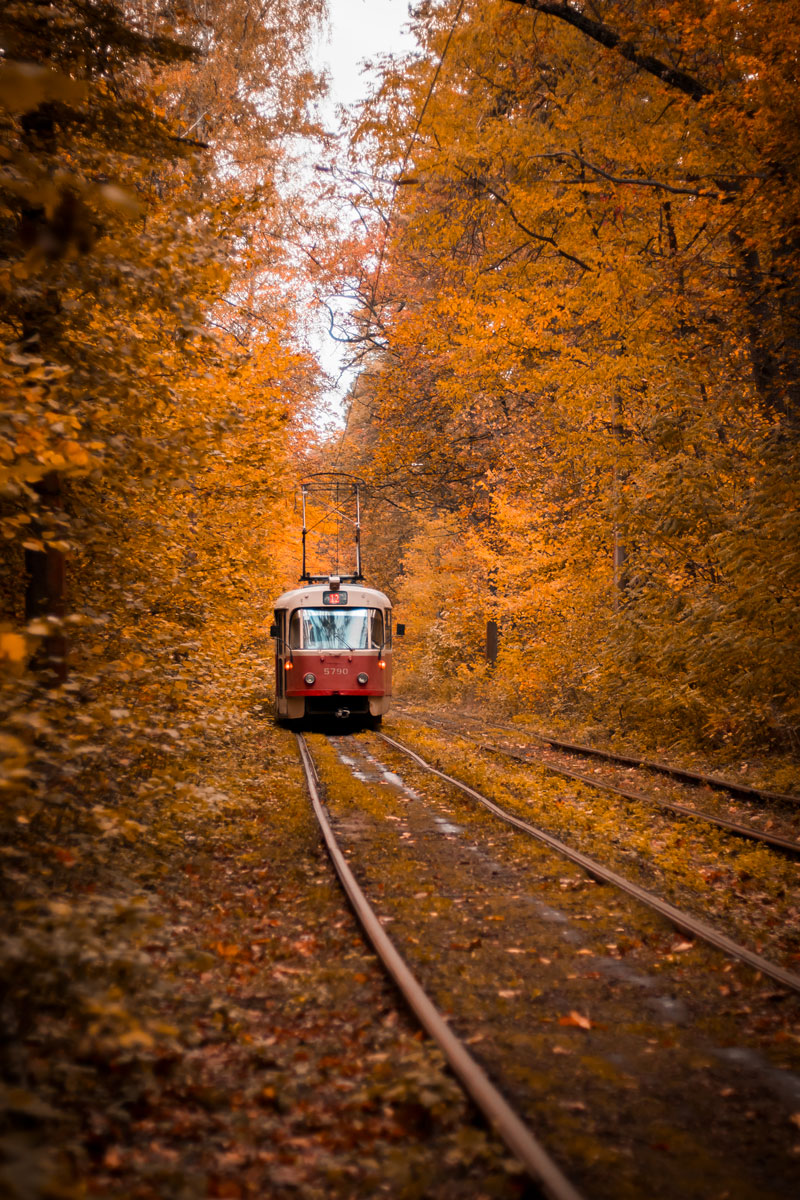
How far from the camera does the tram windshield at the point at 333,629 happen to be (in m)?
16.5

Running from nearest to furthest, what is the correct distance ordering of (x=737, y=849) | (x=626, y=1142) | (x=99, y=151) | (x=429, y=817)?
(x=626, y=1142)
(x=99, y=151)
(x=737, y=849)
(x=429, y=817)

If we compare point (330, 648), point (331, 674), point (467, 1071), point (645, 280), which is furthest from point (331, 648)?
point (467, 1071)

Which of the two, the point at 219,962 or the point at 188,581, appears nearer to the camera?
the point at 219,962

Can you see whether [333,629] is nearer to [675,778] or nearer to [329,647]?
[329,647]

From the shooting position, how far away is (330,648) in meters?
16.4

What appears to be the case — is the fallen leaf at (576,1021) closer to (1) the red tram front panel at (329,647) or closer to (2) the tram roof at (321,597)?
(1) the red tram front panel at (329,647)

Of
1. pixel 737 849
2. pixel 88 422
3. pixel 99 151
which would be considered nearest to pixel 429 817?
pixel 737 849

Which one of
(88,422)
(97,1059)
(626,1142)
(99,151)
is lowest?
(626,1142)

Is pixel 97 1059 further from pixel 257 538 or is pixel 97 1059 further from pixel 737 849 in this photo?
pixel 257 538

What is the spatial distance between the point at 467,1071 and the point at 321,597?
522 inches

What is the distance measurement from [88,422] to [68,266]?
47.6 inches

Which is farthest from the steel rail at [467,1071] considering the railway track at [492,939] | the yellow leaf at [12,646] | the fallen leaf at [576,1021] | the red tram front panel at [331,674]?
the red tram front panel at [331,674]

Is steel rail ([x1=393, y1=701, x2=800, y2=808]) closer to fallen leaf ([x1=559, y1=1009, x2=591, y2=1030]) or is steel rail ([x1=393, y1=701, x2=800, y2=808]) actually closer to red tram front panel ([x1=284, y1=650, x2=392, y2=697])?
red tram front panel ([x1=284, y1=650, x2=392, y2=697])

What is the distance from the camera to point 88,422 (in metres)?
5.88
